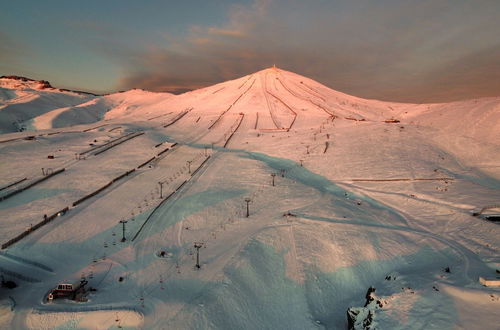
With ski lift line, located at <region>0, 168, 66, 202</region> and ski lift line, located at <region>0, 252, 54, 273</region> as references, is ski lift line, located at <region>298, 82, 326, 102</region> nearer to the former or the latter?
ski lift line, located at <region>0, 168, 66, 202</region>

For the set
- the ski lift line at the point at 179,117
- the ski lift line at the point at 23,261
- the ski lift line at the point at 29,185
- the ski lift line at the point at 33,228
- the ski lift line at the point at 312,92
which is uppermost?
the ski lift line at the point at 312,92

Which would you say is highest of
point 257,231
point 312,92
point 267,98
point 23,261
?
point 312,92

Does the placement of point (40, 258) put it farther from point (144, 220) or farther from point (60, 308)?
point (144, 220)

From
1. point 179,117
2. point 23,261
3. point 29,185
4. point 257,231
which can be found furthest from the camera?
point 179,117

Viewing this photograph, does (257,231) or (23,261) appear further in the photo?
(257,231)

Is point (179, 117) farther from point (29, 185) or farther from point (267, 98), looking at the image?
point (29, 185)

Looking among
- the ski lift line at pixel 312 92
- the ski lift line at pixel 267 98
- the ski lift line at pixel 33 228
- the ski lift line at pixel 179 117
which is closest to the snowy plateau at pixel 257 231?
the ski lift line at pixel 33 228

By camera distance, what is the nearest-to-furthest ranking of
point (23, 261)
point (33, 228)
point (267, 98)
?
point (23, 261), point (33, 228), point (267, 98)

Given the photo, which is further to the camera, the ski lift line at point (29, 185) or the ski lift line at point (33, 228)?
the ski lift line at point (29, 185)

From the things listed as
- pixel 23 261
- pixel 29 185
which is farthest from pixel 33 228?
pixel 29 185

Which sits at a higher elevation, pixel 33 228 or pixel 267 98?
pixel 267 98

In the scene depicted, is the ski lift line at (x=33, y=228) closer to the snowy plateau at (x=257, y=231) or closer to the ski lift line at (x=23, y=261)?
the snowy plateau at (x=257, y=231)
